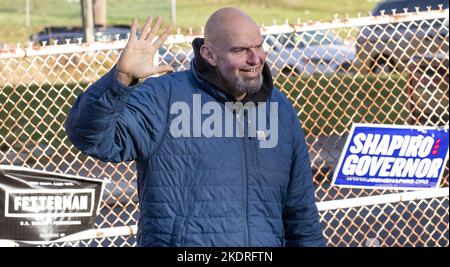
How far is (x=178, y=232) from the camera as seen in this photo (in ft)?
12.9

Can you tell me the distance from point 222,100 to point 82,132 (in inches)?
25.8

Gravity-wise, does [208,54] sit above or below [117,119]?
above

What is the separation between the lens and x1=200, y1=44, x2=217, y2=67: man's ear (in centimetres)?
404

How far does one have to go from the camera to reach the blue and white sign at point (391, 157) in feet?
22.0

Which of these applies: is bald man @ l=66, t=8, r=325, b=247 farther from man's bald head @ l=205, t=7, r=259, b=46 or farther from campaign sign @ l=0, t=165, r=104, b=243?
campaign sign @ l=0, t=165, r=104, b=243

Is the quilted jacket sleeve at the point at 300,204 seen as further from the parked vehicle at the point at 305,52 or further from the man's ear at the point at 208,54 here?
the parked vehicle at the point at 305,52

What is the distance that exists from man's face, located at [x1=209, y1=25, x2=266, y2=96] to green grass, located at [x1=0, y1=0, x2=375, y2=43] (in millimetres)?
37360

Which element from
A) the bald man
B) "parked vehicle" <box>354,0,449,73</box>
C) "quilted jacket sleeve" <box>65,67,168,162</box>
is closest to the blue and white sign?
"parked vehicle" <box>354,0,449,73</box>

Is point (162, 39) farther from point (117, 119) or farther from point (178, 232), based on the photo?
point (178, 232)

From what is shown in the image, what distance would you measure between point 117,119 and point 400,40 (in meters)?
3.88

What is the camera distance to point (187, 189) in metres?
3.96

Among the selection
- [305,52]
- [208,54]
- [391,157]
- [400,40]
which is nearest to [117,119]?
[208,54]

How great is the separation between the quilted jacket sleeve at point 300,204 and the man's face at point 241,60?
353 mm
